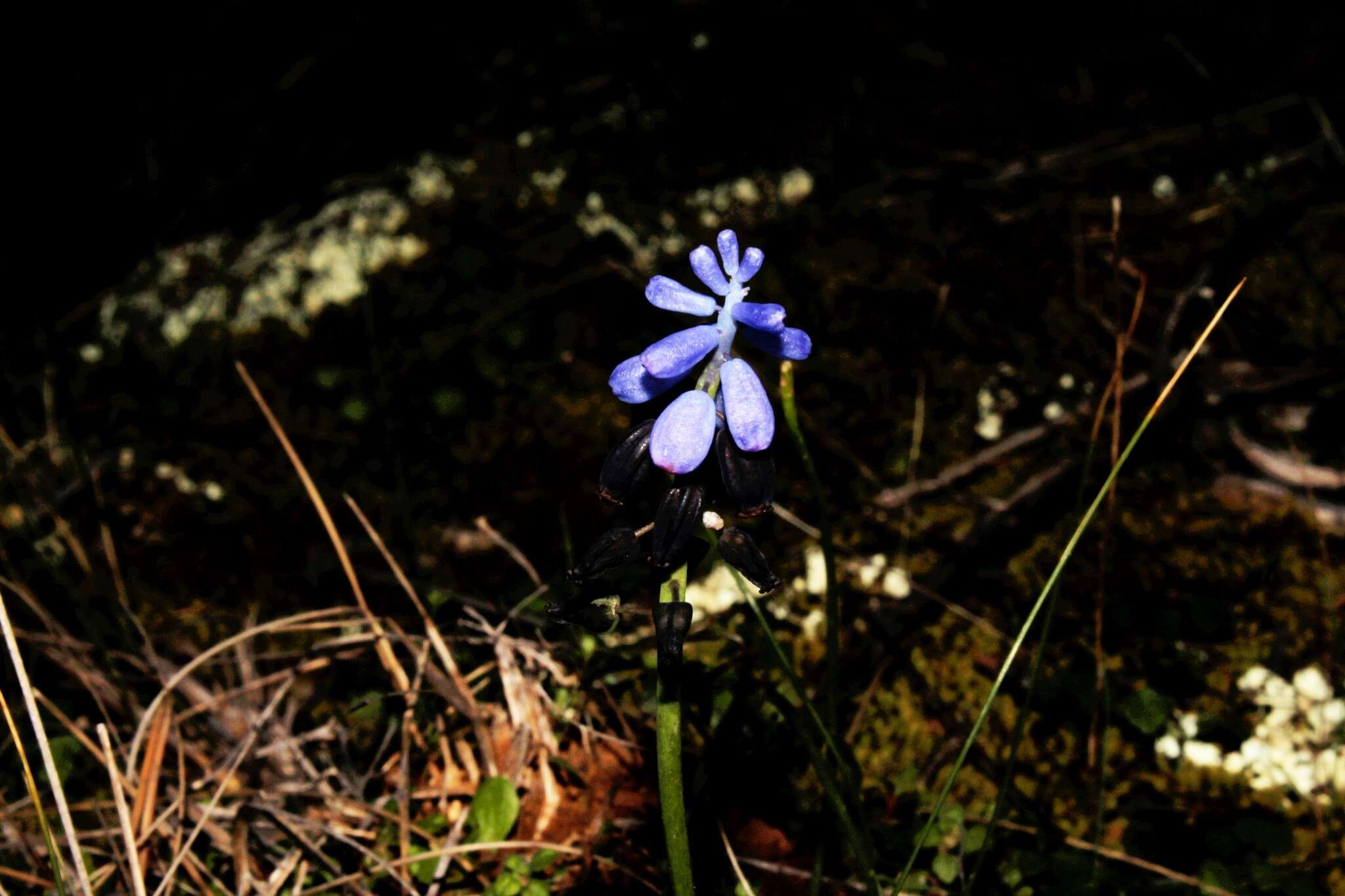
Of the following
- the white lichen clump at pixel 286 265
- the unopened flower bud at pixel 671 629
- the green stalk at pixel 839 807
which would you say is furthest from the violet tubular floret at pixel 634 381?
the white lichen clump at pixel 286 265

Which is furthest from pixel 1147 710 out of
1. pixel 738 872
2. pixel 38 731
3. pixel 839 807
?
pixel 38 731

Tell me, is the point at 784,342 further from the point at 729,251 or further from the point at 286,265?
the point at 286,265

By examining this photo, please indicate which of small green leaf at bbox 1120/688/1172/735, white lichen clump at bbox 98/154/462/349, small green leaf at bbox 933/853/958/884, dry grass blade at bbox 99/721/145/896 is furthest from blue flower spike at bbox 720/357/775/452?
white lichen clump at bbox 98/154/462/349

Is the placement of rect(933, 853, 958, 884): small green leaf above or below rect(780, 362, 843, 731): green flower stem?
below

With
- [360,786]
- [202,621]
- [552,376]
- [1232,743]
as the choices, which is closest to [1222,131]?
[1232,743]

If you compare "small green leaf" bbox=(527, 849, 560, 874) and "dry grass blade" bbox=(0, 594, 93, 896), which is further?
"small green leaf" bbox=(527, 849, 560, 874)

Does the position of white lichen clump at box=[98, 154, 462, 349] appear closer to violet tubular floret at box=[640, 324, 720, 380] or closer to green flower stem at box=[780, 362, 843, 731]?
green flower stem at box=[780, 362, 843, 731]
